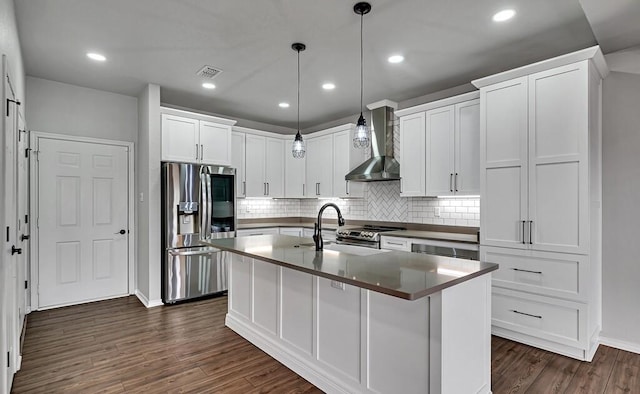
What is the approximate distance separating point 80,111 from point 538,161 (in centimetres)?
531

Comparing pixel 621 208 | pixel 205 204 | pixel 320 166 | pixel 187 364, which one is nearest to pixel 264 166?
pixel 320 166

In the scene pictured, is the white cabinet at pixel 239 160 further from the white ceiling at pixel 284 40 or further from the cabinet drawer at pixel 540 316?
the cabinet drawer at pixel 540 316

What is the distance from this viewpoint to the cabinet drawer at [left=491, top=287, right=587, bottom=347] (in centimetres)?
283

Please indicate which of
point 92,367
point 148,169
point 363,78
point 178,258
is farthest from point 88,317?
point 363,78

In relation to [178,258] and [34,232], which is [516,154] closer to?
[178,258]

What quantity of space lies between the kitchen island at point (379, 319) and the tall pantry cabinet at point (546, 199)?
48.9 inches

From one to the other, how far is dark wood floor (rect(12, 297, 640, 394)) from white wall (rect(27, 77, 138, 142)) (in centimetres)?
235

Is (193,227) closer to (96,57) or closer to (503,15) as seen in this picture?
(96,57)

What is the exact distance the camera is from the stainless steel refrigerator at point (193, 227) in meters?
4.28

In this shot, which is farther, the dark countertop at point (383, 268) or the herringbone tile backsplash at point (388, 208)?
the herringbone tile backsplash at point (388, 208)

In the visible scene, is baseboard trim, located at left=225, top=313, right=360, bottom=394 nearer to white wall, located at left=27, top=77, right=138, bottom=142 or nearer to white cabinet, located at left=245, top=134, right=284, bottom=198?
white cabinet, located at left=245, top=134, right=284, bottom=198

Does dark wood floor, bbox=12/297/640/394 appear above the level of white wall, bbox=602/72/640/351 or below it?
below

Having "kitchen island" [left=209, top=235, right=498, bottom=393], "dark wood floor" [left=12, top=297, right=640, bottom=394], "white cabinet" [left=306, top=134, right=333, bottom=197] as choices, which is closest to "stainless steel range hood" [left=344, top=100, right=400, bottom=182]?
"white cabinet" [left=306, top=134, right=333, bottom=197]

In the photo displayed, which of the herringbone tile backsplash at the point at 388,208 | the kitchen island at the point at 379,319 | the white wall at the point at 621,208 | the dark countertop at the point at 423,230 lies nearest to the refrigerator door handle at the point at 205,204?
the dark countertop at the point at 423,230
